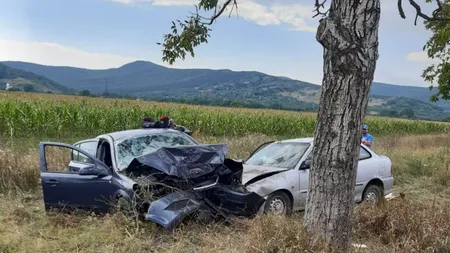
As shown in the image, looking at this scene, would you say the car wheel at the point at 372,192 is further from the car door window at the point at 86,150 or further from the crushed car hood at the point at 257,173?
the car door window at the point at 86,150

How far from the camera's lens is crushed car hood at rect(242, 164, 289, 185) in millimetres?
7121

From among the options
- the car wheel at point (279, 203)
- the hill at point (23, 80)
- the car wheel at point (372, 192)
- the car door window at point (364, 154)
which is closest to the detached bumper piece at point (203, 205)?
the car wheel at point (279, 203)

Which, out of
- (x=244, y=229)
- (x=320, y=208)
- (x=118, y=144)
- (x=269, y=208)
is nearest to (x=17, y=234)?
(x=118, y=144)

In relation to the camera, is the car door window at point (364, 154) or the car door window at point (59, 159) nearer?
the car door window at point (364, 154)

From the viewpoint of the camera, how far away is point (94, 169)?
21.9ft

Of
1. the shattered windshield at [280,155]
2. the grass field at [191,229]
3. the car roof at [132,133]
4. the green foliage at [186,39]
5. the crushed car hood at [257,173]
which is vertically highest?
the green foliage at [186,39]

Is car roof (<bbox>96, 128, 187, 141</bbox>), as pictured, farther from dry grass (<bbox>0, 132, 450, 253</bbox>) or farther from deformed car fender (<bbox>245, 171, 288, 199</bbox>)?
deformed car fender (<bbox>245, 171, 288, 199</bbox>)

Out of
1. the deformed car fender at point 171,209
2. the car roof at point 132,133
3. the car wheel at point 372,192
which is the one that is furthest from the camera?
the car wheel at point 372,192

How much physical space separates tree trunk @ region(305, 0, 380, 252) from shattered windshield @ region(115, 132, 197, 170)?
3431 millimetres

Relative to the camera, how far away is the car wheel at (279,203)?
6.90 metres

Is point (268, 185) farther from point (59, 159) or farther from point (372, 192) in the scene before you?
point (59, 159)

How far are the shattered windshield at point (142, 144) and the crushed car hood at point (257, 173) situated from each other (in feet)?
4.19

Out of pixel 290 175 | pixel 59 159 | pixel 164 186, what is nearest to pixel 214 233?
pixel 164 186

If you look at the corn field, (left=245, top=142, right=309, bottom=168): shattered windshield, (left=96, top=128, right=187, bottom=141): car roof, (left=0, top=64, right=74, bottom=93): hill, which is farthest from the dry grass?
(left=0, top=64, right=74, bottom=93): hill
